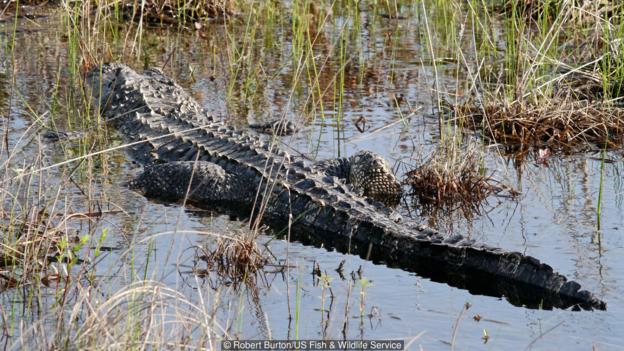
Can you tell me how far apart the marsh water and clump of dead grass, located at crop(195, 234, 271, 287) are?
3.4 inches

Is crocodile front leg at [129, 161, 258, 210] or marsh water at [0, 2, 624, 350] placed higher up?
marsh water at [0, 2, 624, 350]

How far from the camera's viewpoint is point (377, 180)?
798 centimetres

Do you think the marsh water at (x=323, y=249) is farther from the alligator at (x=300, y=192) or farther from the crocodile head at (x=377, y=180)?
the crocodile head at (x=377, y=180)

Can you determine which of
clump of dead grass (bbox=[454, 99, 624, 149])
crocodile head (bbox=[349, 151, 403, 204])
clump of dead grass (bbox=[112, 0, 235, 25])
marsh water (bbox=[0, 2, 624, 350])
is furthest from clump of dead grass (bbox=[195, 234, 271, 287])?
clump of dead grass (bbox=[112, 0, 235, 25])

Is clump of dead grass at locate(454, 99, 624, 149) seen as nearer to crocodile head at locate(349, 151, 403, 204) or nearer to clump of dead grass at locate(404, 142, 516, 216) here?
clump of dead grass at locate(404, 142, 516, 216)

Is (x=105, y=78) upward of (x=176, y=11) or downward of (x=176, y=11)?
downward

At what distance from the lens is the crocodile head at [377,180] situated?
26.2 ft

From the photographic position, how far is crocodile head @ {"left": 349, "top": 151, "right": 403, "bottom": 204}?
7.98 m

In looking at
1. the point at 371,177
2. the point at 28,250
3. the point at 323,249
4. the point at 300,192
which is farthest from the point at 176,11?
the point at 28,250

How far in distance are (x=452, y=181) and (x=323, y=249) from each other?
1443mm

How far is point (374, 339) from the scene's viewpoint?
5.27m

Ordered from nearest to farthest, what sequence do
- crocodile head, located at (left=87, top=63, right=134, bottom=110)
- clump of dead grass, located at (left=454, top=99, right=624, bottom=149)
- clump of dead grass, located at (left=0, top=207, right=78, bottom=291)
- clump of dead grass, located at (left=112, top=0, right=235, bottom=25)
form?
clump of dead grass, located at (left=0, top=207, right=78, bottom=291), clump of dead grass, located at (left=454, top=99, right=624, bottom=149), crocodile head, located at (left=87, top=63, right=134, bottom=110), clump of dead grass, located at (left=112, top=0, right=235, bottom=25)

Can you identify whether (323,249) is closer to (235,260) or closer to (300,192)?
(300,192)

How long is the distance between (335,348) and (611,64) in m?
5.87
